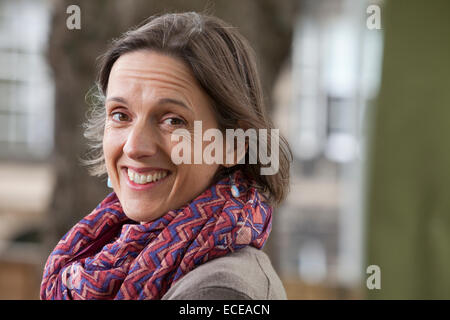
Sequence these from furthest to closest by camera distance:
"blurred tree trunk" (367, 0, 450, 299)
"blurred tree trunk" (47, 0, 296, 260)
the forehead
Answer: "blurred tree trunk" (47, 0, 296, 260) < "blurred tree trunk" (367, 0, 450, 299) < the forehead

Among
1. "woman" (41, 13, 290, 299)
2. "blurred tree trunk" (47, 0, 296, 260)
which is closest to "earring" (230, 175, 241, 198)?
"woman" (41, 13, 290, 299)

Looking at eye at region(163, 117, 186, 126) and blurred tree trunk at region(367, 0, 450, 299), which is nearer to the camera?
eye at region(163, 117, 186, 126)

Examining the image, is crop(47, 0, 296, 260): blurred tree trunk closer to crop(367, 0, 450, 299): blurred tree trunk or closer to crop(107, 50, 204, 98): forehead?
crop(367, 0, 450, 299): blurred tree trunk

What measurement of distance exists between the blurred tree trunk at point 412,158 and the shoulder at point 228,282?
0.17m

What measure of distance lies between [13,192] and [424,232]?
2888mm

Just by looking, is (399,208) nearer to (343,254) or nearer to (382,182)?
(382,182)

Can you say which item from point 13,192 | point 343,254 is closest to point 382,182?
point 343,254

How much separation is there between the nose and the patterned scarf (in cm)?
5

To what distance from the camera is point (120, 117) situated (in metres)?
0.39

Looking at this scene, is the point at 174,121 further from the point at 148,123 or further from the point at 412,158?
the point at 412,158

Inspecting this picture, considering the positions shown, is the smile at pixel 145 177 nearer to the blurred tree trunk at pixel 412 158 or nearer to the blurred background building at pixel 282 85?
the blurred background building at pixel 282 85

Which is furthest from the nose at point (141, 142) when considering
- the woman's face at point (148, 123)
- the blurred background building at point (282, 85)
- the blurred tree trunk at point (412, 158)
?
the blurred tree trunk at point (412, 158)

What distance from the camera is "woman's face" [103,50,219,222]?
0.38m

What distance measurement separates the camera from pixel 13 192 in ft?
10.3
